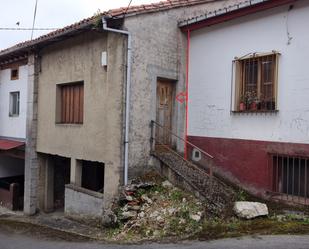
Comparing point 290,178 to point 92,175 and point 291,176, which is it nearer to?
point 291,176

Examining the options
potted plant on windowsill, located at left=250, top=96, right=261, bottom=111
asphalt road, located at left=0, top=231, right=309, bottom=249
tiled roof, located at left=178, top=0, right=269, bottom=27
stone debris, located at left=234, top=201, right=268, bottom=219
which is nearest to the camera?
asphalt road, located at left=0, top=231, right=309, bottom=249

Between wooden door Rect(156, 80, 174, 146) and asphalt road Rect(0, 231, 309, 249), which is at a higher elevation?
wooden door Rect(156, 80, 174, 146)

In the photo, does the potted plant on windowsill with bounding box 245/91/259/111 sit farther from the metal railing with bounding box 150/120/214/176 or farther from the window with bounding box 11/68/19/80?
the window with bounding box 11/68/19/80

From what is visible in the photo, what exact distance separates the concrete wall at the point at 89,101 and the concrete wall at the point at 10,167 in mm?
4621

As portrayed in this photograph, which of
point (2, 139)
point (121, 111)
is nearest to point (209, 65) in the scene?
point (121, 111)

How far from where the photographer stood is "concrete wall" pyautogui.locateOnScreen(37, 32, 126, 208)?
29.8 feet

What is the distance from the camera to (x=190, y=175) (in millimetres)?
8656

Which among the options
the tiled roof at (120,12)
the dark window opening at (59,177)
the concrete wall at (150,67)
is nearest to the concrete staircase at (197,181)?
the concrete wall at (150,67)

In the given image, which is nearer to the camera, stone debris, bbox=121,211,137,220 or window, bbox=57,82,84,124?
stone debris, bbox=121,211,137,220

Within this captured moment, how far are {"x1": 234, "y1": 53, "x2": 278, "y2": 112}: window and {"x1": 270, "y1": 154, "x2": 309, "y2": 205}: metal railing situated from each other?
4.16 ft

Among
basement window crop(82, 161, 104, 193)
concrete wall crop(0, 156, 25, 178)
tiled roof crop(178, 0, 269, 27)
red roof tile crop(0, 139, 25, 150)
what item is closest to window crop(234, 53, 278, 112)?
tiled roof crop(178, 0, 269, 27)

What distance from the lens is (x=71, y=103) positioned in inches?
440

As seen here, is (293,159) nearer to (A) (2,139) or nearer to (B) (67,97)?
(B) (67,97)

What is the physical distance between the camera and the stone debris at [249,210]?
7184 millimetres
